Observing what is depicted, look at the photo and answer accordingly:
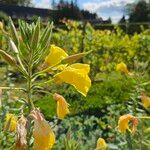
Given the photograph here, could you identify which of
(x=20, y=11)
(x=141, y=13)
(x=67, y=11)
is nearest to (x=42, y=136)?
(x=67, y=11)

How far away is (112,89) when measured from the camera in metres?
8.00

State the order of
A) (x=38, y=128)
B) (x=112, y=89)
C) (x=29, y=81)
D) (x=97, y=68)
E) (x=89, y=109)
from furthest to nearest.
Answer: (x=97, y=68) → (x=112, y=89) → (x=89, y=109) → (x=29, y=81) → (x=38, y=128)

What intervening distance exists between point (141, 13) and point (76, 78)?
42.0 meters

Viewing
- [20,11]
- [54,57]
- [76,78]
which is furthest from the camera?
[20,11]

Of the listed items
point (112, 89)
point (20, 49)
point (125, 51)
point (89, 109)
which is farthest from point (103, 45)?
point (20, 49)

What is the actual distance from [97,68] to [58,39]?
137 centimetres

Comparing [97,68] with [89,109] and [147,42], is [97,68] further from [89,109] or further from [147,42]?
[89,109]

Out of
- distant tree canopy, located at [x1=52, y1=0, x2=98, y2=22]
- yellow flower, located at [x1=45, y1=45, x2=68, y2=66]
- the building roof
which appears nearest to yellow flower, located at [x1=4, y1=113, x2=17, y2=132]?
yellow flower, located at [x1=45, y1=45, x2=68, y2=66]

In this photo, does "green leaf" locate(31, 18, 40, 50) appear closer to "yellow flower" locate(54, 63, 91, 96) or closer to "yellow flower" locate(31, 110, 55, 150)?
"yellow flower" locate(54, 63, 91, 96)

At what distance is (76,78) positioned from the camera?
1.32 m

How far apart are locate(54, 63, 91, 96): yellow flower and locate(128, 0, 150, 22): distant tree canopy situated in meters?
40.2

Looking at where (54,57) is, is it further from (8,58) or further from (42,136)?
(42,136)

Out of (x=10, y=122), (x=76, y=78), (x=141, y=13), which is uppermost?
(x=76, y=78)

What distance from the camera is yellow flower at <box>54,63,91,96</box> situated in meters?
1.32
